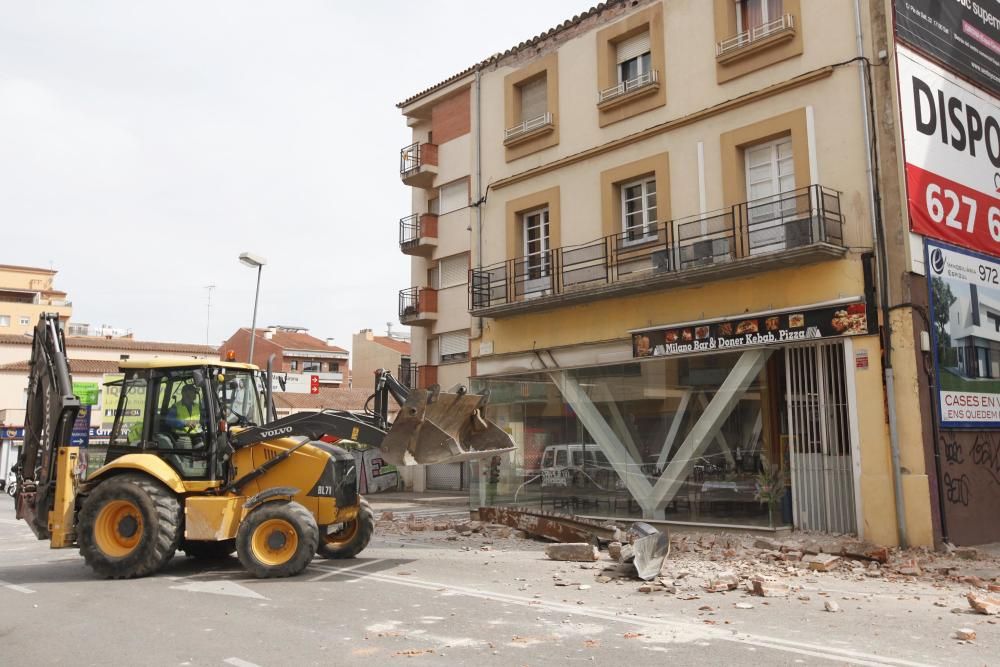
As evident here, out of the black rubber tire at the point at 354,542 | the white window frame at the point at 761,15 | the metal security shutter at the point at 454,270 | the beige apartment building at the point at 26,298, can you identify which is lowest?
the black rubber tire at the point at 354,542

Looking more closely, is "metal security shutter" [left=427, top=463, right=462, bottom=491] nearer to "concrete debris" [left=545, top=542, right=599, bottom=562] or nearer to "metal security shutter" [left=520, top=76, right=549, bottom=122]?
"metal security shutter" [left=520, top=76, right=549, bottom=122]

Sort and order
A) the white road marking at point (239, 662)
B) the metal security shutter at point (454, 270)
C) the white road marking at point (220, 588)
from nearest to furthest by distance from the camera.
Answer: the white road marking at point (239, 662) → the white road marking at point (220, 588) → the metal security shutter at point (454, 270)

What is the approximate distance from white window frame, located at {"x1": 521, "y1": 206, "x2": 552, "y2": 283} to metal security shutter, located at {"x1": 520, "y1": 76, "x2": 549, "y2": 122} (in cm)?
218

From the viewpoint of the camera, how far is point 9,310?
216 feet

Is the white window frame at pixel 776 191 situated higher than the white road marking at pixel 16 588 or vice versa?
the white window frame at pixel 776 191

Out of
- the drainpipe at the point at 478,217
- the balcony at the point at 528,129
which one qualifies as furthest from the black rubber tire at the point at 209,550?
the balcony at the point at 528,129

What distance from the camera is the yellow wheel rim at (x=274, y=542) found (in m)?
9.57

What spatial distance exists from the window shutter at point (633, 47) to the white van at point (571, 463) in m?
7.76

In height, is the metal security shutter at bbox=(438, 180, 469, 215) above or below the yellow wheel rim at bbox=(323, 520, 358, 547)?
above

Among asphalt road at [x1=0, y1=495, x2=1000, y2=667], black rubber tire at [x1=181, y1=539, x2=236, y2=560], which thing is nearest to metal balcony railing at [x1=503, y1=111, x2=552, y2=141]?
asphalt road at [x1=0, y1=495, x2=1000, y2=667]

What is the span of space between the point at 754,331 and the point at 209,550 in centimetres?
890

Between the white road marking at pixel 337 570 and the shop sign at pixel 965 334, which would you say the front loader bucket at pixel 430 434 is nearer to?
the white road marking at pixel 337 570

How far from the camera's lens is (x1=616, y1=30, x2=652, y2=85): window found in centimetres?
1647

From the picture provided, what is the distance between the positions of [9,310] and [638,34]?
2520 inches
